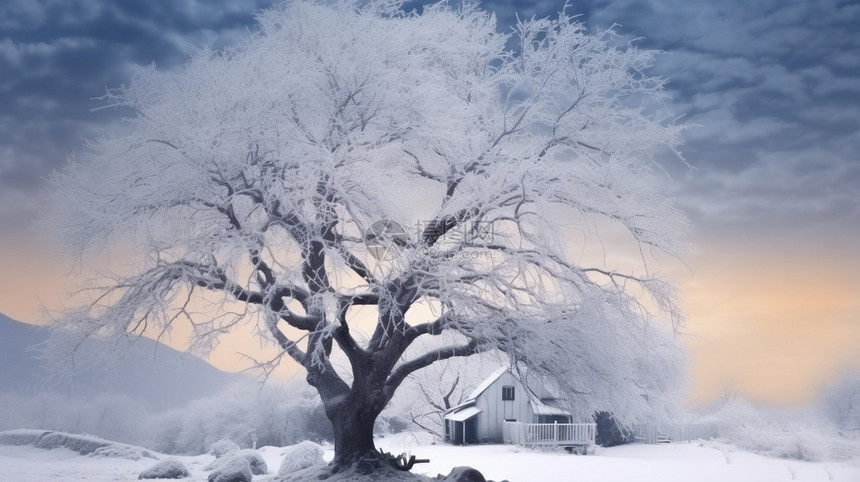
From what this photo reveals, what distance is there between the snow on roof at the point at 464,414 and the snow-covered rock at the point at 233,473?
13170 mm

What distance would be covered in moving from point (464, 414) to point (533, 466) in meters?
8.34

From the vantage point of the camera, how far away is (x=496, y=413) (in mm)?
28750

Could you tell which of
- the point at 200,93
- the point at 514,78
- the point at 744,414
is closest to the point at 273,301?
the point at 200,93

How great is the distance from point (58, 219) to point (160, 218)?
250 centimetres

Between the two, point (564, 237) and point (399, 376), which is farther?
point (399, 376)

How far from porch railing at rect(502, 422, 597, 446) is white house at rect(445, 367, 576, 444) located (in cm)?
123

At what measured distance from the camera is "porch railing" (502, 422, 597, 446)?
2589 cm

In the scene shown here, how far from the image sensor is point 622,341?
41.2ft

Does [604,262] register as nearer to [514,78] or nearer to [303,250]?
[514,78]

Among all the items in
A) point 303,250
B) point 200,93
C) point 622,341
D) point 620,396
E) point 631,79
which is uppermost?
point 631,79

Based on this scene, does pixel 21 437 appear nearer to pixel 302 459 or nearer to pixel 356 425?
pixel 302 459

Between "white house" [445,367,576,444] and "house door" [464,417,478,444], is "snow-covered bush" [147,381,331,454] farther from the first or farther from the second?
"house door" [464,417,478,444]

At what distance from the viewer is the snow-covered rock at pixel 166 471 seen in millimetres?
17219

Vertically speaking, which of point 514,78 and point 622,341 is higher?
point 514,78
